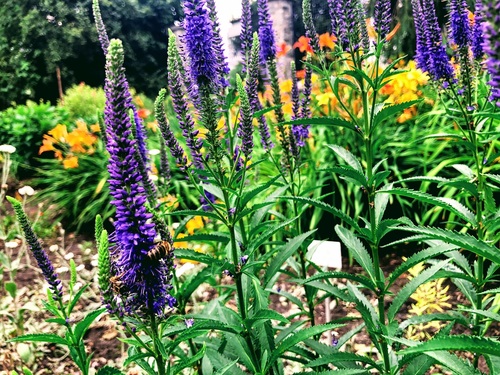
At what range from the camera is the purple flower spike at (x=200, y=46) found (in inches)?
70.7

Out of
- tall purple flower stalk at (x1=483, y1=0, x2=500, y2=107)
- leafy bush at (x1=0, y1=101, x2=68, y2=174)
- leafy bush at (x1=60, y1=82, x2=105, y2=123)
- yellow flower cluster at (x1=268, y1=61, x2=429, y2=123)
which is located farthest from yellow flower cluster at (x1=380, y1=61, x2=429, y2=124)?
leafy bush at (x1=60, y1=82, x2=105, y2=123)

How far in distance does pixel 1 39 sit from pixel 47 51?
1472 millimetres

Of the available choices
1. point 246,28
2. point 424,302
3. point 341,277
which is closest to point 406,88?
point 424,302

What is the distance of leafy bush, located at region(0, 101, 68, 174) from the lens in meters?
8.14

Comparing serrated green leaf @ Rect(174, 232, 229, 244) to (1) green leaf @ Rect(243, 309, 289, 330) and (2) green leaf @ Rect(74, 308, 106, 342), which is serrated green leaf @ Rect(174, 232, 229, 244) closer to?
(1) green leaf @ Rect(243, 309, 289, 330)

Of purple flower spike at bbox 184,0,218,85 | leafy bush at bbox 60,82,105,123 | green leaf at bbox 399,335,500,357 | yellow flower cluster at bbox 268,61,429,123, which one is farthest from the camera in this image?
leafy bush at bbox 60,82,105,123

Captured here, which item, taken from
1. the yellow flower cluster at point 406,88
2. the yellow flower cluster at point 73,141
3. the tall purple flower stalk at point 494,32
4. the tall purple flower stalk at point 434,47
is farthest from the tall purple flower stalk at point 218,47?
the yellow flower cluster at point 73,141

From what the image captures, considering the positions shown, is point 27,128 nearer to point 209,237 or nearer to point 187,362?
point 209,237

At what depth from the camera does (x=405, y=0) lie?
26.4 feet

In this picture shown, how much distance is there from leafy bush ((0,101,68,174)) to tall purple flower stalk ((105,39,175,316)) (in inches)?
296

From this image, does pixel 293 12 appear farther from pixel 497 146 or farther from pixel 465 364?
pixel 465 364

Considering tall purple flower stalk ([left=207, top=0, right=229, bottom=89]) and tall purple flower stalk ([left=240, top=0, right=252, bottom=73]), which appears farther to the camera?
tall purple flower stalk ([left=240, top=0, right=252, bottom=73])

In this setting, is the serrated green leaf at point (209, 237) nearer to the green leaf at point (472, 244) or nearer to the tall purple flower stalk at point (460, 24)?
the green leaf at point (472, 244)

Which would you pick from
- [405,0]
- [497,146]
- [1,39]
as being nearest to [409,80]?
[497,146]
